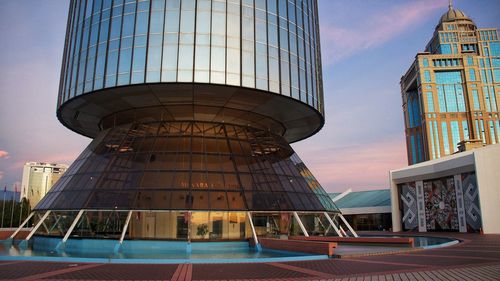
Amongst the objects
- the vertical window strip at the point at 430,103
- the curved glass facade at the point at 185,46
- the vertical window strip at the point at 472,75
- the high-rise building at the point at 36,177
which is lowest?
the curved glass facade at the point at 185,46

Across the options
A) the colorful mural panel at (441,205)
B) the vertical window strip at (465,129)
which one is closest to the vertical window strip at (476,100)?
the vertical window strip at (465,129)

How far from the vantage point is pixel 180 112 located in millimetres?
33531

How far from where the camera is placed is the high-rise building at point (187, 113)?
25469 mm

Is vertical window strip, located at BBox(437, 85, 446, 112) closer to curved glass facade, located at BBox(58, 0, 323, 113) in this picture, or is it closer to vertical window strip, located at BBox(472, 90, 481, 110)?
vertical window strip, located at BBox(472, 90, 481, 110)

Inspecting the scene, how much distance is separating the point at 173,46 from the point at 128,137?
904 cm

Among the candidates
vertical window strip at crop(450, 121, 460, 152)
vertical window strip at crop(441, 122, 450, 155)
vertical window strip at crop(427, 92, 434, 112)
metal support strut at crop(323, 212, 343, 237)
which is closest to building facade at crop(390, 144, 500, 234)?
metal support strut at crop(323, 212, 343, 237)

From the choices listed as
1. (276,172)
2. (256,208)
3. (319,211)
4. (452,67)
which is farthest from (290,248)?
(452,67)

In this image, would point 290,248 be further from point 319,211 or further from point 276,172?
point 276,172

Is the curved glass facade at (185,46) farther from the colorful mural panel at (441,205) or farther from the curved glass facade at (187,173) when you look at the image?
the colorful mural panel at (441,205)

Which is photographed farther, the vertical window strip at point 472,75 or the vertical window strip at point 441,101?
the vertical window strip at point 441,101

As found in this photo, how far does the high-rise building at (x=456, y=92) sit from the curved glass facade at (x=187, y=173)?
358ft

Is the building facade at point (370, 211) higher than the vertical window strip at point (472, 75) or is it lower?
lower

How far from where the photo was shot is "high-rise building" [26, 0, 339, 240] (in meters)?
25.5

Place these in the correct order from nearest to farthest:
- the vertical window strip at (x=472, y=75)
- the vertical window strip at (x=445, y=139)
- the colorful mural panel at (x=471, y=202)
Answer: the colorful mural panel at (x=471, y=202) < the vertical window strip at (x=445, y=139) < the vertical window strip at (x=472, y=75)
